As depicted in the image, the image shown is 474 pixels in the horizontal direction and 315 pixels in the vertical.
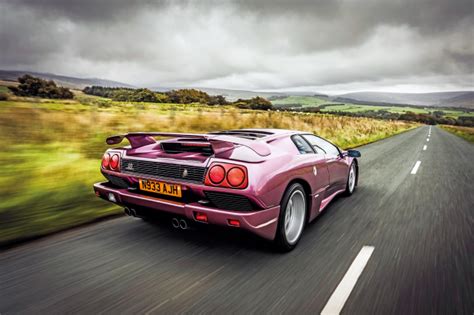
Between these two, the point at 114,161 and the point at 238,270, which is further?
the point at 114,161

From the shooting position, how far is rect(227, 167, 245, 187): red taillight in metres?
2.65

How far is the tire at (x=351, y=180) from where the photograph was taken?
5356 mm

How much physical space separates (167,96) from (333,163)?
65.2 feet

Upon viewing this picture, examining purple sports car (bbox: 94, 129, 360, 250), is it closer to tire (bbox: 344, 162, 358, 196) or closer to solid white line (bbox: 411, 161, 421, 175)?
tire (bbox: 344, 162, 358, 196)

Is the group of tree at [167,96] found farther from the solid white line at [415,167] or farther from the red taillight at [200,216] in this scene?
the solid white line at [415,167]

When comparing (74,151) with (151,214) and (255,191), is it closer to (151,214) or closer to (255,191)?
(151,214)

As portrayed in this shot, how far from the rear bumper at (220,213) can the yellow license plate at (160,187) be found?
0.25 feet

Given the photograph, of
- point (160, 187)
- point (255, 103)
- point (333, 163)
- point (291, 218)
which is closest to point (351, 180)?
point (333, 163)

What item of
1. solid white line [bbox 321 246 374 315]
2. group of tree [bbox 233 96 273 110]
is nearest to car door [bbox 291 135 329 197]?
solid white line [bbox 321 246 374 315]

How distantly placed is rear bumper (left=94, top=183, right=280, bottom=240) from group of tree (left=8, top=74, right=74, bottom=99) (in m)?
7.68

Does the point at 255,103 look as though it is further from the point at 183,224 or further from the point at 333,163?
the point at 183,224

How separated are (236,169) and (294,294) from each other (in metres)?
1.09

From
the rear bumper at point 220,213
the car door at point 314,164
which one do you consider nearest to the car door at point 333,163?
the car door at point 314,164

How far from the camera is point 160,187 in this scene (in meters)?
2.98
